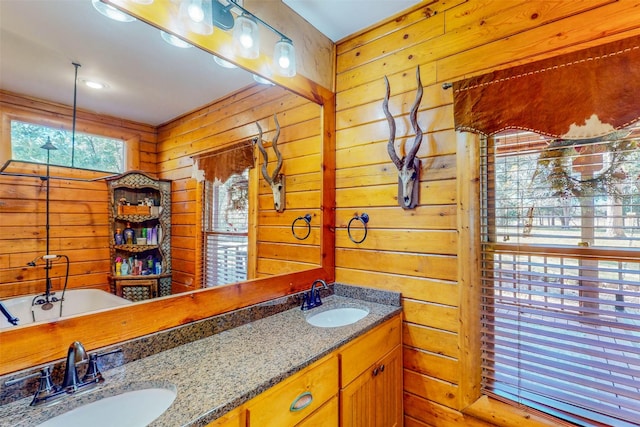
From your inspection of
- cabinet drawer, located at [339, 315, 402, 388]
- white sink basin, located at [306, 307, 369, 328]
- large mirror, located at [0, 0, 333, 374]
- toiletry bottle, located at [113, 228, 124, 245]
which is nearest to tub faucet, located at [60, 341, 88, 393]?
large mirror, located at [0, 0, 333, 374]

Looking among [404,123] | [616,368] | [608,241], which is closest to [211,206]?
[404,123]

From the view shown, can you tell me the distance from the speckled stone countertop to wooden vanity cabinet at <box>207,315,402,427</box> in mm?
42

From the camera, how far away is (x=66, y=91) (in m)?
1.02

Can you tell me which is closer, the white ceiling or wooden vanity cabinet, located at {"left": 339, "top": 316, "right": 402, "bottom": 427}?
the white ceiling

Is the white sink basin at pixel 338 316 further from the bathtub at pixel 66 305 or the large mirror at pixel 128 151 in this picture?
the bathtub at pixel 66 305

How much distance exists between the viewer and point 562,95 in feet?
4.27

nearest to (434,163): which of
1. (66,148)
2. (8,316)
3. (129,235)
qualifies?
(129,235)

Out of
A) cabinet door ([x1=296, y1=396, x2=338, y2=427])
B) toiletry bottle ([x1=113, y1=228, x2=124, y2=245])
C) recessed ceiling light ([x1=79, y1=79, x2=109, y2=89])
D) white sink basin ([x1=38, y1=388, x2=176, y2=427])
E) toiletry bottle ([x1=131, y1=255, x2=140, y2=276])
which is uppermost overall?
recessed ceiling light ([x1=79, y1=79, x2=109, y2=89])

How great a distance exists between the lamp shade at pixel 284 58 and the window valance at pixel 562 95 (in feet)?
2.99

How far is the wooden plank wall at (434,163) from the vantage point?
1.41 meters

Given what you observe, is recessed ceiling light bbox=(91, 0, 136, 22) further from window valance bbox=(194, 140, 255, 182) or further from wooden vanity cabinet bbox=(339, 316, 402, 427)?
wooden vanity cabinet bbox=(339, 316, 402, 427)

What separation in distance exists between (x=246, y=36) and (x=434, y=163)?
1180 millimetres

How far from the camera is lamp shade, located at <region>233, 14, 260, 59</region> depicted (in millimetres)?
1449

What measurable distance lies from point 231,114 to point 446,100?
1163 millimetres
